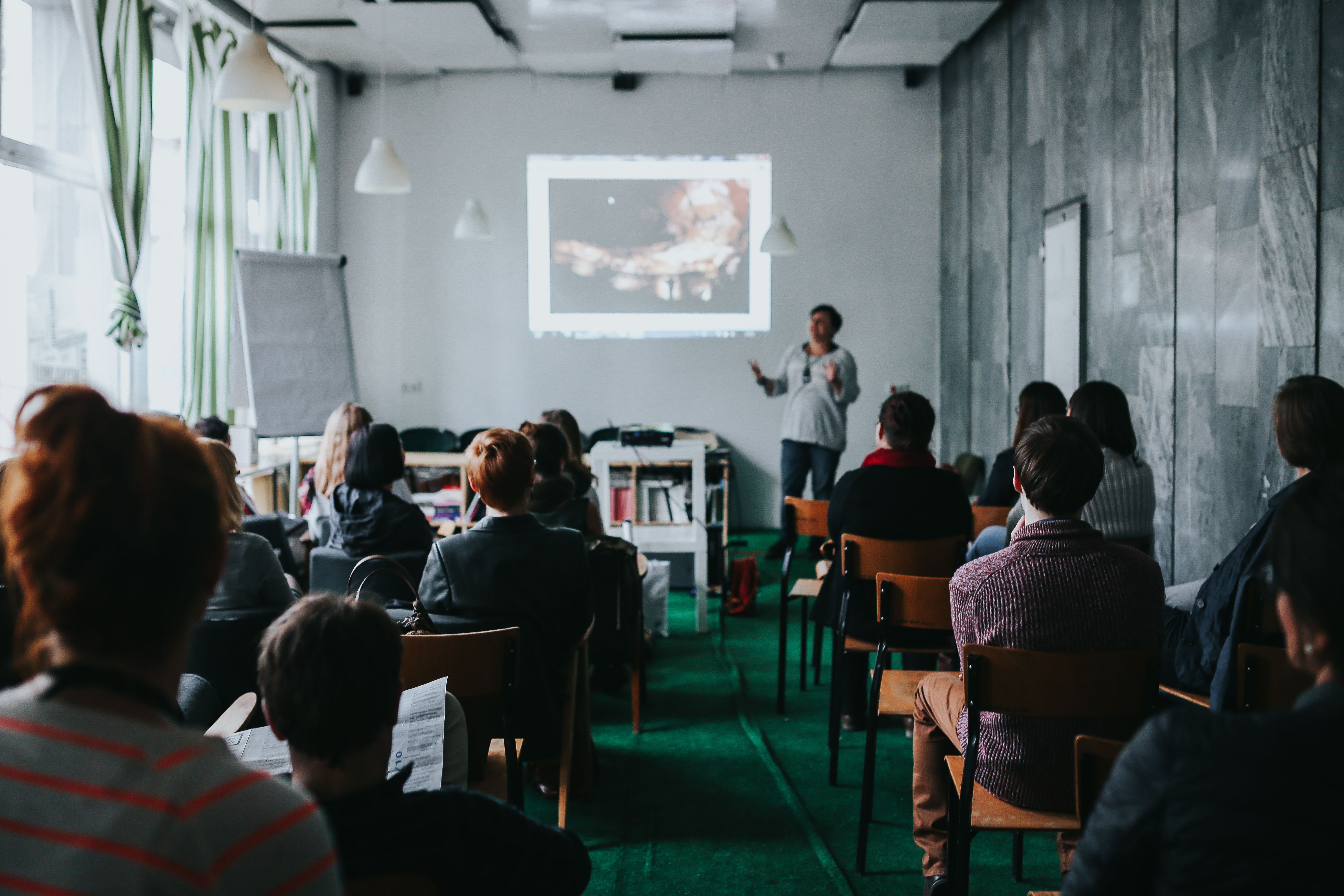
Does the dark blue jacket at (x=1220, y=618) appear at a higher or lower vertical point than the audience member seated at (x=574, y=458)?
lower

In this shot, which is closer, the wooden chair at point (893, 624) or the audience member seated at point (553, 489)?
the wooden chair at point (893, 624)

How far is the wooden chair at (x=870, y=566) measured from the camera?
2908mm

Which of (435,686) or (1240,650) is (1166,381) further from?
(435,686)

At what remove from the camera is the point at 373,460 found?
3148 millimetres

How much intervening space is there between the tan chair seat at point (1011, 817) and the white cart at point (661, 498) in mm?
2928

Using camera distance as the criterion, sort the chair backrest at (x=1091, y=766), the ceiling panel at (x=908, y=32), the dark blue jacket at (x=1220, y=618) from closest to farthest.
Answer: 1. the chair backrest at (x=1091, y=766)
2. the dark blue jacket at (x=1220, y=618)
3. the ceiling panel at (x=908, y=32)

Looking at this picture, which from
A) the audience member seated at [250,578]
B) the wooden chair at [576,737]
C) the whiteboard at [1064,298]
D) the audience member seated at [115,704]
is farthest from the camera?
the whiteboard at [1064,298]

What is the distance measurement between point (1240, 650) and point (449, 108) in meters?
6.94

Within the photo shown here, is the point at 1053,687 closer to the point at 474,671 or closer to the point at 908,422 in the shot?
the point at 474,671

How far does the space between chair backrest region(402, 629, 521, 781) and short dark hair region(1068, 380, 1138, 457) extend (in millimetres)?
1914

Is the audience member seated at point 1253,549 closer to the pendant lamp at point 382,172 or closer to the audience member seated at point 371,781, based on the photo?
the audience member seated at point 371,781

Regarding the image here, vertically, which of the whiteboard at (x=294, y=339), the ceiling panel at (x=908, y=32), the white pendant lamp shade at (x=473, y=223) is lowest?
the whiteboard at (x=294, y=339)

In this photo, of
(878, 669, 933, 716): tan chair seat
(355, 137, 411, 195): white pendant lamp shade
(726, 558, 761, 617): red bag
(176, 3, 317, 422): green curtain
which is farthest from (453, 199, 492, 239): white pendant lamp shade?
(878, 669, 933, 716): tan chair seat

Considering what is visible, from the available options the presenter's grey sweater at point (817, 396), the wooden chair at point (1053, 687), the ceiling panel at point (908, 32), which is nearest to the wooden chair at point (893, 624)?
the wooden chair at point (1053, 687)
